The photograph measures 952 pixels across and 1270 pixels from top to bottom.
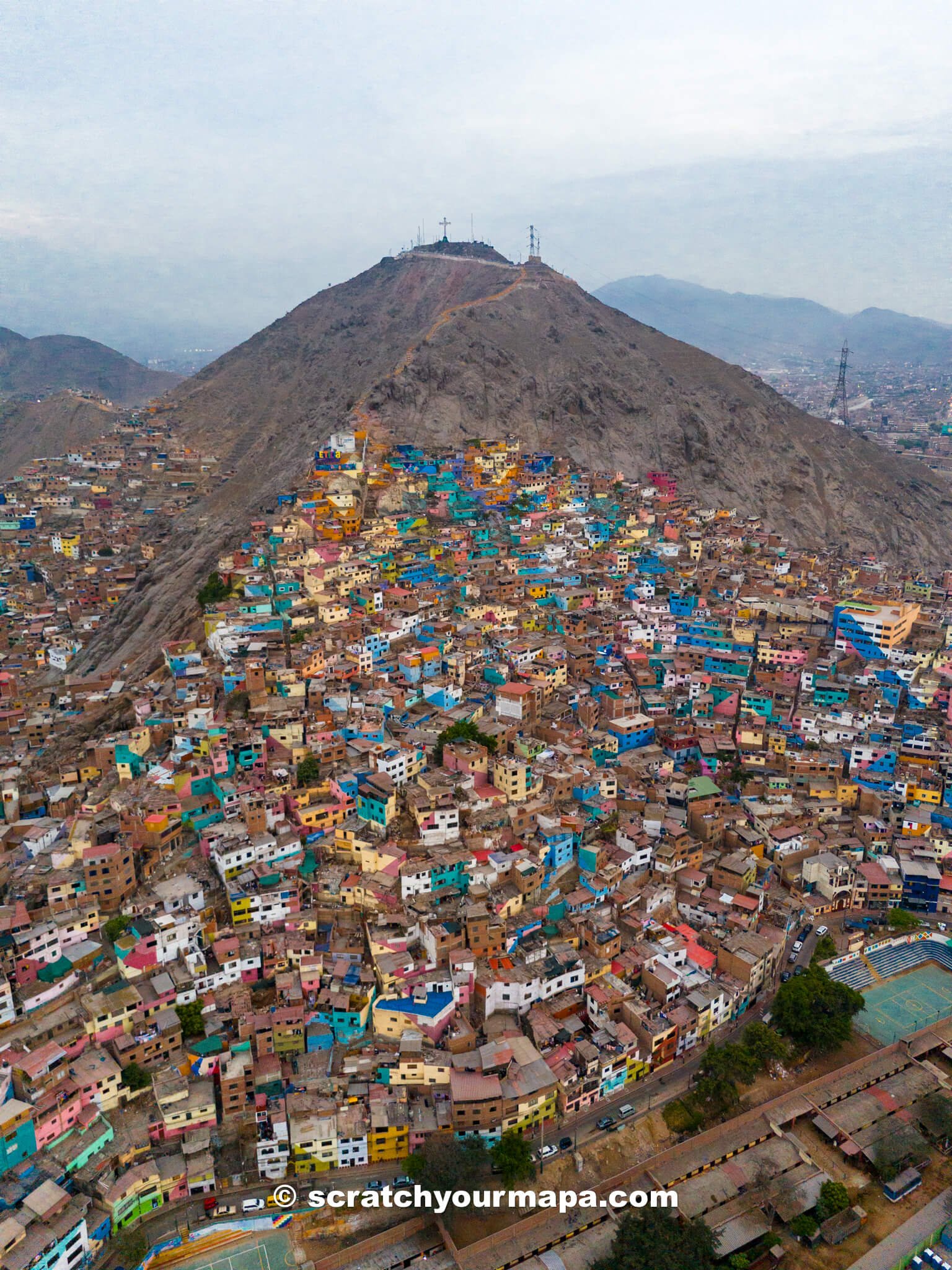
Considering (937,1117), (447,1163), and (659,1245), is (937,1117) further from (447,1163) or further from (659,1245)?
(447,1163)

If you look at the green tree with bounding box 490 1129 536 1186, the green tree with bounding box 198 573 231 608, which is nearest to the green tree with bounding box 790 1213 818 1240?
the green tree with bounding box 490 1129 536 1186

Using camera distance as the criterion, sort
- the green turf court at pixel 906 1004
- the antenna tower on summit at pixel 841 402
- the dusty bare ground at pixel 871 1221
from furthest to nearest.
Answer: the antenna tower on summit at pixel 841 402 → the green turf court at pixel 906 1004 → the dusty bare ground at pixel 871 1221

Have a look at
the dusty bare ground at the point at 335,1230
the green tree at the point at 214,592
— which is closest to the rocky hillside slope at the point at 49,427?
the green tree at the point at 214,592

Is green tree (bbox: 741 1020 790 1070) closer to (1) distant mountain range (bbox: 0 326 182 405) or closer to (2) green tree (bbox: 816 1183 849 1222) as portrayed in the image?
(2) green tree (bbox: 816 1183 849 1222)

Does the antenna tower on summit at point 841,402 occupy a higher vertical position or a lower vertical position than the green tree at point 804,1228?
higher

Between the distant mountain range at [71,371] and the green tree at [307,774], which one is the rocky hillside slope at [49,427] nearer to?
the distant mountain range at [71,371]

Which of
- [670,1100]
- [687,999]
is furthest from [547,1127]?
[687,999]
